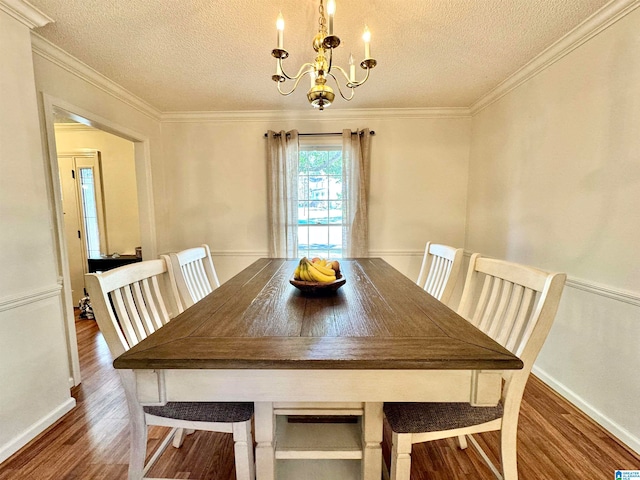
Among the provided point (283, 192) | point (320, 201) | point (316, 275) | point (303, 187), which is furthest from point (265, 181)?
point (316, 275)

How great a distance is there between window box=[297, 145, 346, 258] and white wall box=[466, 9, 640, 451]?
170 centimetres

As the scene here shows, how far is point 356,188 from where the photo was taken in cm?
312

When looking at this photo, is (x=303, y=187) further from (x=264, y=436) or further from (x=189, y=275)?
(x=264, y=436)

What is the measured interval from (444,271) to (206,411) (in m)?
1.43

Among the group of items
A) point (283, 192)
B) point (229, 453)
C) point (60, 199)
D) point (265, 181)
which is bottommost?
point (229, 453)

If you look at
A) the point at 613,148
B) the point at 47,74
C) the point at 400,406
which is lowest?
the point at 400,406

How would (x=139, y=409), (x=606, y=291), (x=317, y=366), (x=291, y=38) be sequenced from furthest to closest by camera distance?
1. (x=291, y=38)
2. (x=606, y=291)
3. (x=139, y=409)
4. (x=317, y=366)

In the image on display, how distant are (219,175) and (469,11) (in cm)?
263

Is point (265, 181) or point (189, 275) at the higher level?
point (265, 181)

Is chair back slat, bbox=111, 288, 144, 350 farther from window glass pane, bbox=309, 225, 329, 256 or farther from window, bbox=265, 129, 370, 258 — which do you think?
window glass pane, bbox=309, 225, 329, 256

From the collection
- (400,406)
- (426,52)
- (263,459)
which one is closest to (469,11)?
(426,52)

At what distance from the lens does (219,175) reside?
321 centimetres

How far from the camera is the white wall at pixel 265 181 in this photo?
3119mm

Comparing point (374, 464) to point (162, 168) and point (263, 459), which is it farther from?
point (162, 168)
